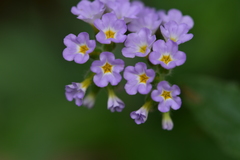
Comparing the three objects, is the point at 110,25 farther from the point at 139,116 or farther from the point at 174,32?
the point at 139,116

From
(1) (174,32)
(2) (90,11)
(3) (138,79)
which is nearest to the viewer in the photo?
(3) (138,79)

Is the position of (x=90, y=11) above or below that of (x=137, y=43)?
above

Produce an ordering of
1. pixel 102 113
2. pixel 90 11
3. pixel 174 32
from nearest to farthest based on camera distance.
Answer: pixel 174 32 < pixel 90 11 < pixel 102 113

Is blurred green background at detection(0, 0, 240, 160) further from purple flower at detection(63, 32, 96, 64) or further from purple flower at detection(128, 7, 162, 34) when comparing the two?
purple flower at detection(63, 32, 96, 64)

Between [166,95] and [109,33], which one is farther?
[109,33]

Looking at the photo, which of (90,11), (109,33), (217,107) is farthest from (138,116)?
(217,107)

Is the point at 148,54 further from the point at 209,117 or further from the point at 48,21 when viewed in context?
the point at 48,21

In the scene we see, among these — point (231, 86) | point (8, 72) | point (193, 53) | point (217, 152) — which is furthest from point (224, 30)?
point (8, 72)
